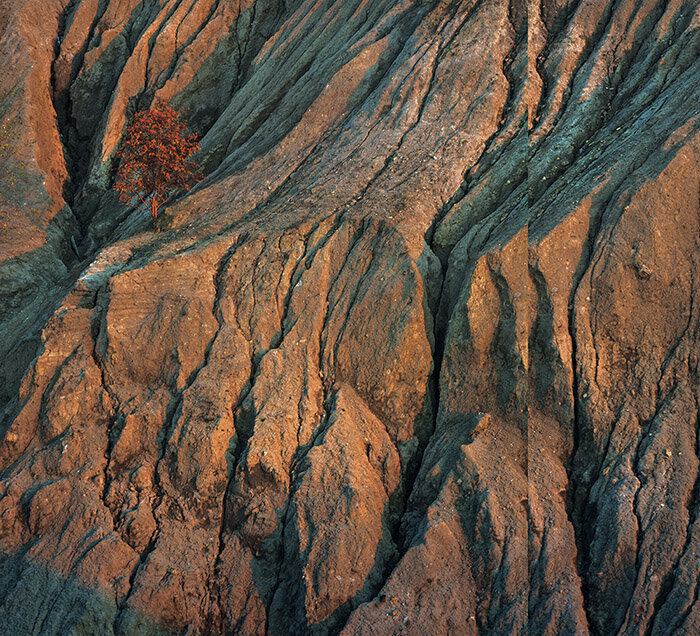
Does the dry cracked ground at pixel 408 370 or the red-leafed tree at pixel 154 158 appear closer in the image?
the dry cracked ground at pixel 408 370

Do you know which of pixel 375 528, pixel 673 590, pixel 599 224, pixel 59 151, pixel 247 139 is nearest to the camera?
pixel 673 590

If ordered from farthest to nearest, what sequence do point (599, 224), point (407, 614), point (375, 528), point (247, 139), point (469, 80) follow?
point (247, 139) → point (469, 80) → point (599, 224) → point (375, 528) → point (407, 614)

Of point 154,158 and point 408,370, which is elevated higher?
point 154,158

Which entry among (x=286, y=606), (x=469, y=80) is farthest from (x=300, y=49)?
(x=286, y=606)

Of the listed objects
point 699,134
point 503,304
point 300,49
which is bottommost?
point 503,304

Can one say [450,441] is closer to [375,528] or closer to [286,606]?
[375,528]

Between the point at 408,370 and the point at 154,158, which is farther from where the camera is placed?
the point at 154,158

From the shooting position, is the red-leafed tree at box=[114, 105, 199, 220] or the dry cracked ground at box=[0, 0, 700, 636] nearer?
the dry cracked ground at box=[0, 0, 700, 636]

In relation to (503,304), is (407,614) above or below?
below
